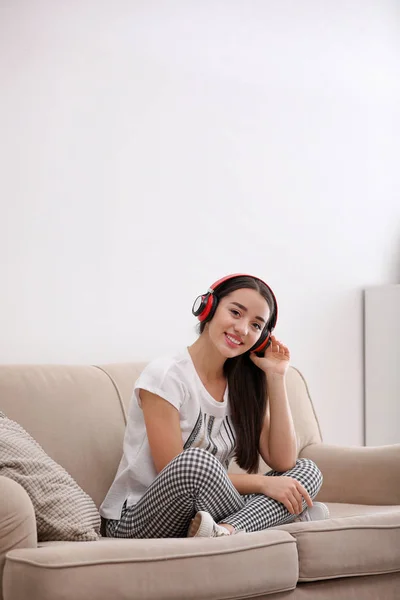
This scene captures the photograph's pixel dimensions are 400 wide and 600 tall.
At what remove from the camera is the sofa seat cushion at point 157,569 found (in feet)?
5.24

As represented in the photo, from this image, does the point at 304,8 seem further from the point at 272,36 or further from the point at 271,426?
the point at 271,426

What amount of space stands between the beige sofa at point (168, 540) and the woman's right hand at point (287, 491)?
99 millimetres

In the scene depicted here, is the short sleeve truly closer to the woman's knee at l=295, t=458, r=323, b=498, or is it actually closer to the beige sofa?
the beige sofa

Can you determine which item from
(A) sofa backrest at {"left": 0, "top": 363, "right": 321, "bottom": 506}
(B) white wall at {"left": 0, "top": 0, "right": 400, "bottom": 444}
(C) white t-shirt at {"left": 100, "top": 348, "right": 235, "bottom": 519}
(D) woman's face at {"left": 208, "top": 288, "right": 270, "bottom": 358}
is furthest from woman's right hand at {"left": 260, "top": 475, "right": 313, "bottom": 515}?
(B) white wall at {"left": 0, "top": 0, "right": 400, "bottom": 444}

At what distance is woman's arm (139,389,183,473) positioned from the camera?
Result: 216 centimetres

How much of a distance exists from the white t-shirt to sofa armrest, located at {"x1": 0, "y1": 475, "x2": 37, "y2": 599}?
21.1 inches

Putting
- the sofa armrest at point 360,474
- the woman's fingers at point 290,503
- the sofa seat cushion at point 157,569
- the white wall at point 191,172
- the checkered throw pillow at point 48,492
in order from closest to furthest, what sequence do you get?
the sofa seat cushion at point 157,569 < the checkered throw pillow at point 48,492 < the woman's fingers at point 290,503 < the sofa armrest at point 360,474 < the white wall at point 191,172

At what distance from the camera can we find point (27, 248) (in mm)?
2729

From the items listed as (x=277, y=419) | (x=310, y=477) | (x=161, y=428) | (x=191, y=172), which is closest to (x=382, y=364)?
(x=191, y=172)

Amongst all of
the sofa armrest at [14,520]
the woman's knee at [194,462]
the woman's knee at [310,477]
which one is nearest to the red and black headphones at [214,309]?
the woman's knee at [310,477]

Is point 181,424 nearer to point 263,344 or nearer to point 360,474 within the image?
point 263,344

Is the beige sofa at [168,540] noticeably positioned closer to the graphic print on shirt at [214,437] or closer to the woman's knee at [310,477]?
the woman's knee at [310,477]

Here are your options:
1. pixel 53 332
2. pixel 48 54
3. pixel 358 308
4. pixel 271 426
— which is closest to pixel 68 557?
pixel 271 426

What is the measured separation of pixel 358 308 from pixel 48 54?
5.43ft
